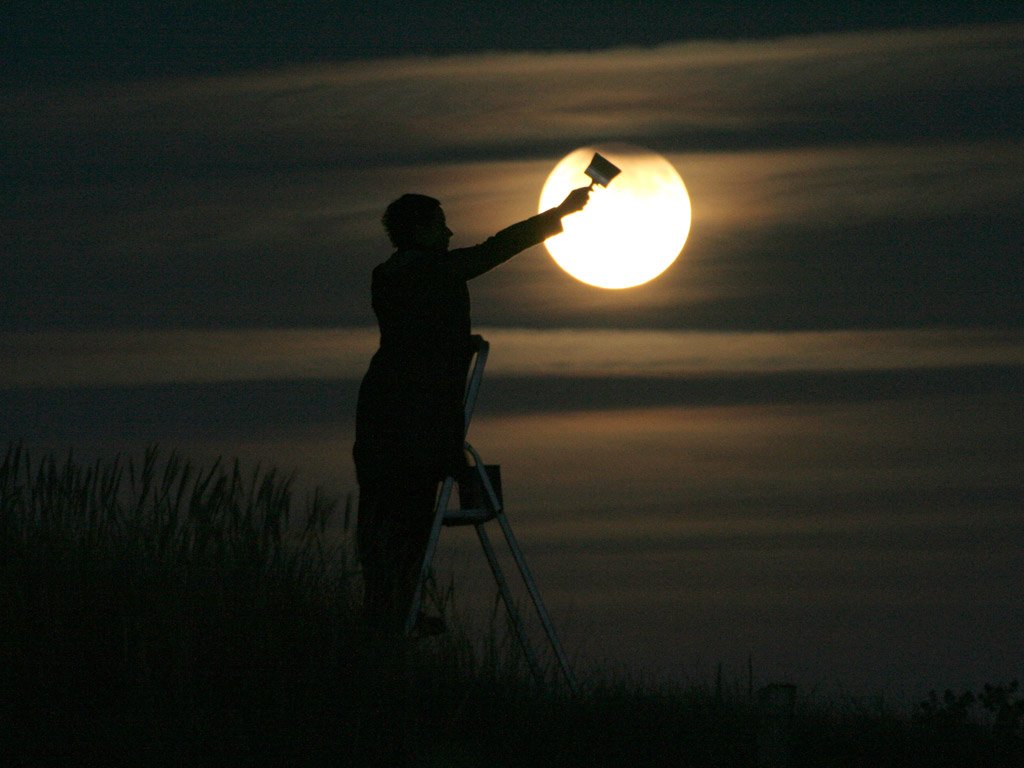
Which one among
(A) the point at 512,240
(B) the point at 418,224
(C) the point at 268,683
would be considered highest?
(B) the point at 418,224

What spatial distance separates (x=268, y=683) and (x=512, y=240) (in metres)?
2.27

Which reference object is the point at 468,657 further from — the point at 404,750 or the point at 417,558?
the point at 404,750

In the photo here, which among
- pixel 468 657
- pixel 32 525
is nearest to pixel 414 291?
pixel 468 657

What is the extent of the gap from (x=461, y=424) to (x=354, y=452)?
563mm

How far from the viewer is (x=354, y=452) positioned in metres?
7.82

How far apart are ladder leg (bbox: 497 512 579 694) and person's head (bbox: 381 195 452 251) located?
132 centimetres

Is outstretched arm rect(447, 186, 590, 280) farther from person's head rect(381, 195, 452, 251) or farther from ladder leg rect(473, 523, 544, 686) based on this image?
ladder leg rect(473, 523, 544, 686)

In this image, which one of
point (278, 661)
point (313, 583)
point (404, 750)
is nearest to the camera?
point (404, 750)

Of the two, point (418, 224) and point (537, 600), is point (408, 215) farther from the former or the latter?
point (537, 600)

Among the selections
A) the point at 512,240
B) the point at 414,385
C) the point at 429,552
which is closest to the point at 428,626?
the point at 429,552

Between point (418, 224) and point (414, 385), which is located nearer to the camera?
point (414, 385)

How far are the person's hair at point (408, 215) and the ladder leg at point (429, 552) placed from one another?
116 cm

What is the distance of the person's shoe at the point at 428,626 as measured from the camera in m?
7.56

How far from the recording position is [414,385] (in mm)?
7570
